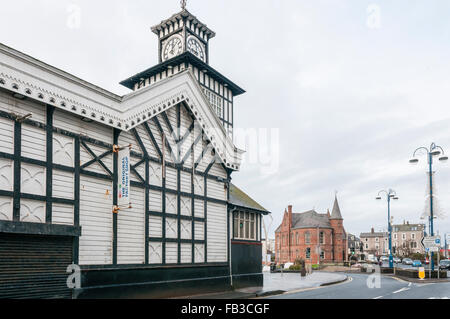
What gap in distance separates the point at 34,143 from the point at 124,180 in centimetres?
365

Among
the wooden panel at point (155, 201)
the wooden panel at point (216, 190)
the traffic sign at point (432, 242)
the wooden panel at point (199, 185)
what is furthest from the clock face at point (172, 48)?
the traffic sign at point (432, 242)

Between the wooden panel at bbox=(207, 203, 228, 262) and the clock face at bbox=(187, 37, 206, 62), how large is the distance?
1170 cm

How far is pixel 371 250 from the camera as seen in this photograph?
6078 inches

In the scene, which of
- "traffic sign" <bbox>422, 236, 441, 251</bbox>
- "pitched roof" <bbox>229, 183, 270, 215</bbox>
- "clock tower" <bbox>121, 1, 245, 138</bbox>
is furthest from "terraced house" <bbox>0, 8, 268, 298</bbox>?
"traffic sign" <bbox>422, 236, 441, 251</bbox>

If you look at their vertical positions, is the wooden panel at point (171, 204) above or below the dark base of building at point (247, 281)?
above

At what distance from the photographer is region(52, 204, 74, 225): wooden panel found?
14173 mm

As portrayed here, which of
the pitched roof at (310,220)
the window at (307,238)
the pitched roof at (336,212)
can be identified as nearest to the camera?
the window at (307,238)

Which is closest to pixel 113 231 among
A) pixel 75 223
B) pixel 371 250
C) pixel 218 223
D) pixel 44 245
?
pixel 75 223

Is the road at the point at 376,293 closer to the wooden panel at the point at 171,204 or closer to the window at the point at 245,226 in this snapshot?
the window at the point at 245,226

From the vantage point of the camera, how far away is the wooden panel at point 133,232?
1656 centimetres

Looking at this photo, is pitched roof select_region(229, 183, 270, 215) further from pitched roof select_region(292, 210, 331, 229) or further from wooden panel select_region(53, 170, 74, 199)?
pitched roof select_region(292, 210, 331, 229)

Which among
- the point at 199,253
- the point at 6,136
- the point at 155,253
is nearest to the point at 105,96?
the point at 6,136

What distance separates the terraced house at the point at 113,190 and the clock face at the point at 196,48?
8.46 meters
